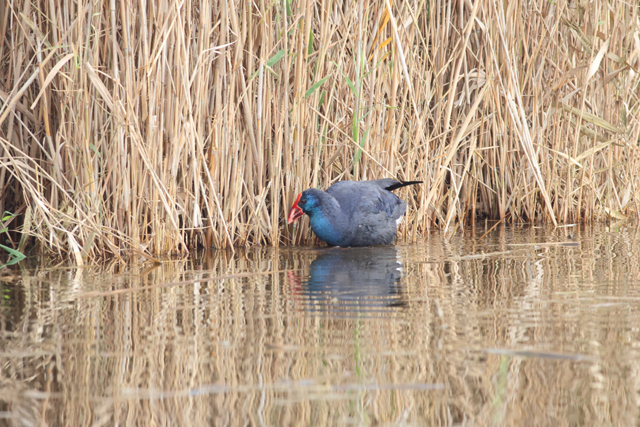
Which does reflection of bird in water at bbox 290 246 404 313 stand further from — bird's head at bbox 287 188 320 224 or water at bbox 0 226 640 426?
bird's head at bbox 287 188 320 224

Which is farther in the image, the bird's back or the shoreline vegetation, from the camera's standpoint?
the bird's back

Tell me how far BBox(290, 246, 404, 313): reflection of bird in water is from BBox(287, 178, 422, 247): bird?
0.24 ft

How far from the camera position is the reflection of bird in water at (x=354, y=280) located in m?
2.51

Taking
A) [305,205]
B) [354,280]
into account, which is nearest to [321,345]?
[354,280]

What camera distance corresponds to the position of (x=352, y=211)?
4.00 m

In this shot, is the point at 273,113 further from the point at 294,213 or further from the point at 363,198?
the point at 363,198

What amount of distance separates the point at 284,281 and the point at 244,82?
3.91 feet

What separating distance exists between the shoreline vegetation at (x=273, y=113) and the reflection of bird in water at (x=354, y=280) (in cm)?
48

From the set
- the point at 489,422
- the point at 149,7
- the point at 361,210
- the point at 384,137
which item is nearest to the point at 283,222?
the point at 361,210

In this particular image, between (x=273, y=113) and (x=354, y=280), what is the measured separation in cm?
128

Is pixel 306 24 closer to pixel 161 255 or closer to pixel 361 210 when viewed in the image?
pixel 361 210

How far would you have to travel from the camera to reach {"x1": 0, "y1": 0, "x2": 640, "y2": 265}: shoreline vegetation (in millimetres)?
3385

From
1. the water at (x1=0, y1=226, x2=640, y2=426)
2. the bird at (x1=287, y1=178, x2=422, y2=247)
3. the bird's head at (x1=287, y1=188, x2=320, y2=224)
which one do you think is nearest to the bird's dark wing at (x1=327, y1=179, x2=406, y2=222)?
the bird at (x1=287, y1=178, x2=422, y2=247)

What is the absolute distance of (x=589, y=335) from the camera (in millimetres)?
2021
